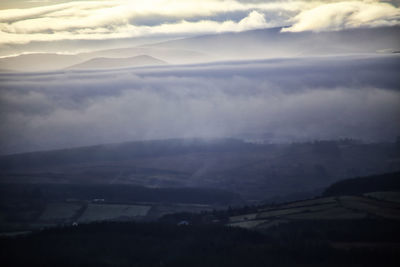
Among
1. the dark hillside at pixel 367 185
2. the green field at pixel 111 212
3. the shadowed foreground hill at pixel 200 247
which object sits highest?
the shadowed foreground hill at pixel 200 247

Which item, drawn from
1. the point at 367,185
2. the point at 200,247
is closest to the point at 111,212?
the point at 200,247

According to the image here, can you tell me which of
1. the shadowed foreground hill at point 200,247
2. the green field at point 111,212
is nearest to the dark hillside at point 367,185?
the shadowed foreground hill at point 200,247

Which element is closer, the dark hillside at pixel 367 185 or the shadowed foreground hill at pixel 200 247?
the shadowed foreground hill at pixel 200 247

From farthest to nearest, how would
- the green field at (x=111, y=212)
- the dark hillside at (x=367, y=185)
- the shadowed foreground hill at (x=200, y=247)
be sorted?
1. the green field at (x=111, y=212)
2. the dark hillside at (x=367, y=185)
3. the shadowed foreground hill at (x=200, y=247)

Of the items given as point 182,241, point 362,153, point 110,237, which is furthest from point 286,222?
point 362,153

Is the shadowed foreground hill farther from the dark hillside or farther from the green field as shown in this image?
the dark hillside

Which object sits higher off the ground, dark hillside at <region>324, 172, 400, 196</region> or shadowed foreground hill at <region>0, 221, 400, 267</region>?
shadowed foreground hill at <region>0, 221, 400, 267</region>

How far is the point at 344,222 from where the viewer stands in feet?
204

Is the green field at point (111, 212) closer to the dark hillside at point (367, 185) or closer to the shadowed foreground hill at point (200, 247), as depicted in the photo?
the shadowed foreground hill at point (200, 247)

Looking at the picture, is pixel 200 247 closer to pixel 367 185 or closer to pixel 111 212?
pixel 111 212

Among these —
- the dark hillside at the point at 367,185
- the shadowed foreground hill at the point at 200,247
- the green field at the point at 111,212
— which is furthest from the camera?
the green field at the point at 111,212

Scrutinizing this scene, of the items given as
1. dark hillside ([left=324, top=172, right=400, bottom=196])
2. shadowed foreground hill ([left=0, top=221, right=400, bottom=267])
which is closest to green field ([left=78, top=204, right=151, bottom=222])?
shadowed foreground hill ([left=0, top=221, right=400, bottom=267])

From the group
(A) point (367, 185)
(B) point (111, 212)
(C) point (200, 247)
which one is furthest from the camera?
(B) point (111, 212)

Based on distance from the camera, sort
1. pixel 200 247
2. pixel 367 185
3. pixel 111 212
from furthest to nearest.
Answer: pixel 111 212
pixel 367 185
pixel 200 247
